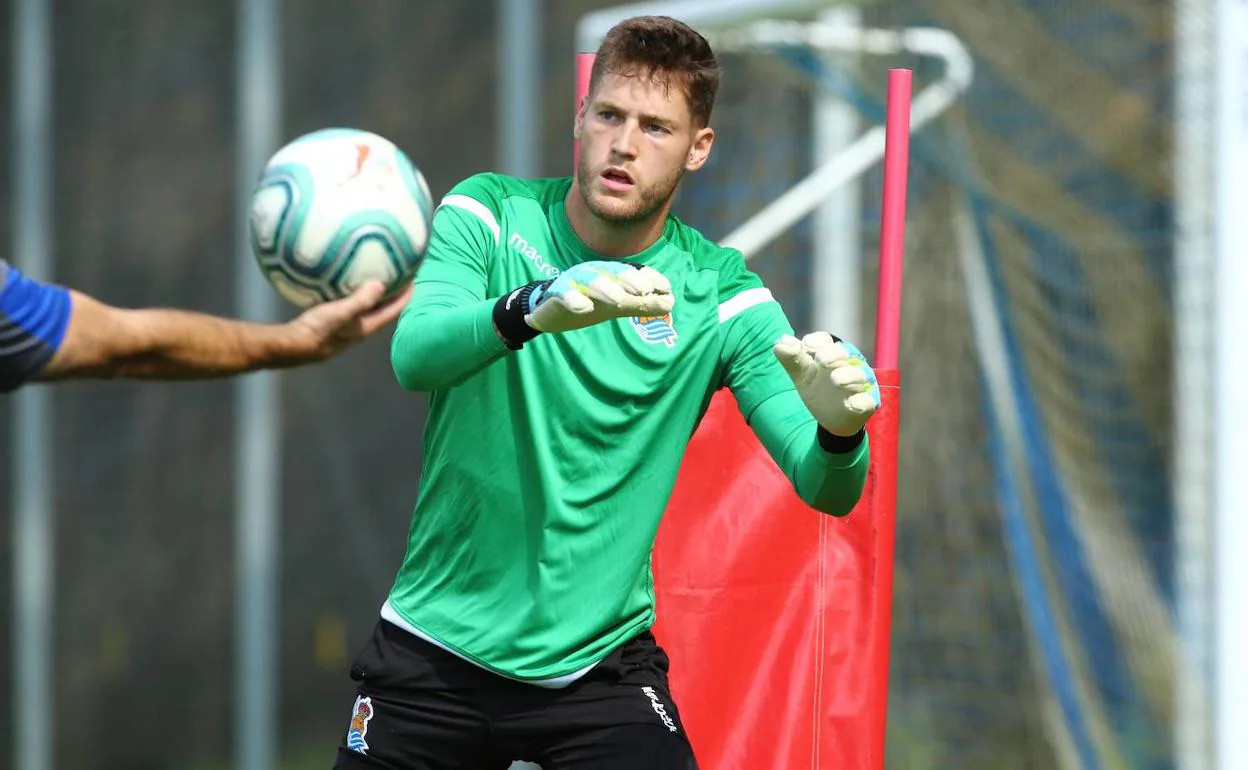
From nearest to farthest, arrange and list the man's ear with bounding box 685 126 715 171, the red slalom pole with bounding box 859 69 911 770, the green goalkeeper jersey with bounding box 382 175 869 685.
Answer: the green goalkeeper jersey with bounding box 382 175 869 685 < the man's ear with bounding box 685 126 715 171 < the red slalom pole with bounding box 859 69 911 770

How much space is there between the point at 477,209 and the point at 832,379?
0.79 meters

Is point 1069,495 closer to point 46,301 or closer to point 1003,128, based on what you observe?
point 1003,128

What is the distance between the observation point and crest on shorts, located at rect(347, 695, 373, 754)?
317cm

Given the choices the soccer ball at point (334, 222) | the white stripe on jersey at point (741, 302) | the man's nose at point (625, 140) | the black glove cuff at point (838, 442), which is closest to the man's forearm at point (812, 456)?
the black glove cuff at point (838, 442)

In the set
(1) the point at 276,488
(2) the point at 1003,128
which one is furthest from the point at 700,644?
(1) the point at 276,488

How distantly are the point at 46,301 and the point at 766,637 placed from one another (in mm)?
1672

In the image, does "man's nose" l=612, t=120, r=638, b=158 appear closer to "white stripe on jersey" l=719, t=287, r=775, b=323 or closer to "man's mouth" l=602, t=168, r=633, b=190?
"man's mouth" l=602, t=168, r=633, b=190

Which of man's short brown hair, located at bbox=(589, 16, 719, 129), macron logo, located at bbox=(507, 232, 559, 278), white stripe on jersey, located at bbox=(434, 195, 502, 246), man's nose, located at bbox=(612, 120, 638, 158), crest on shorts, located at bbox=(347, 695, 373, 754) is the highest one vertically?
man's short brown hair, located at bbox=(589, 16, 719, 129)

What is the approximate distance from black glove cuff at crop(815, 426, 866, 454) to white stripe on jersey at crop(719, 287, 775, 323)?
364 millimetres

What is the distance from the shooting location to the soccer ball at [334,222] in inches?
115

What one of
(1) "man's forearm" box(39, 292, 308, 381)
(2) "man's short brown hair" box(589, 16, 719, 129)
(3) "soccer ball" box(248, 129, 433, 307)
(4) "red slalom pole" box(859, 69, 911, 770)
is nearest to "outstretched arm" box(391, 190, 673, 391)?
(3) "soccer ball" box(248, 129, 433, 307)

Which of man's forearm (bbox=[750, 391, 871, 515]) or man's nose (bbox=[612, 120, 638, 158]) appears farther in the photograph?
man's nose (bbox=[612, 120, 638, 158])

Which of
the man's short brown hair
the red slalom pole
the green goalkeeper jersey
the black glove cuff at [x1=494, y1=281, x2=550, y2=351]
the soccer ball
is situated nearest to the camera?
the black glove cuff at [x1=494, y1=281, x2=550, y2=351]

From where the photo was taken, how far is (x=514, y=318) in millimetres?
2830
